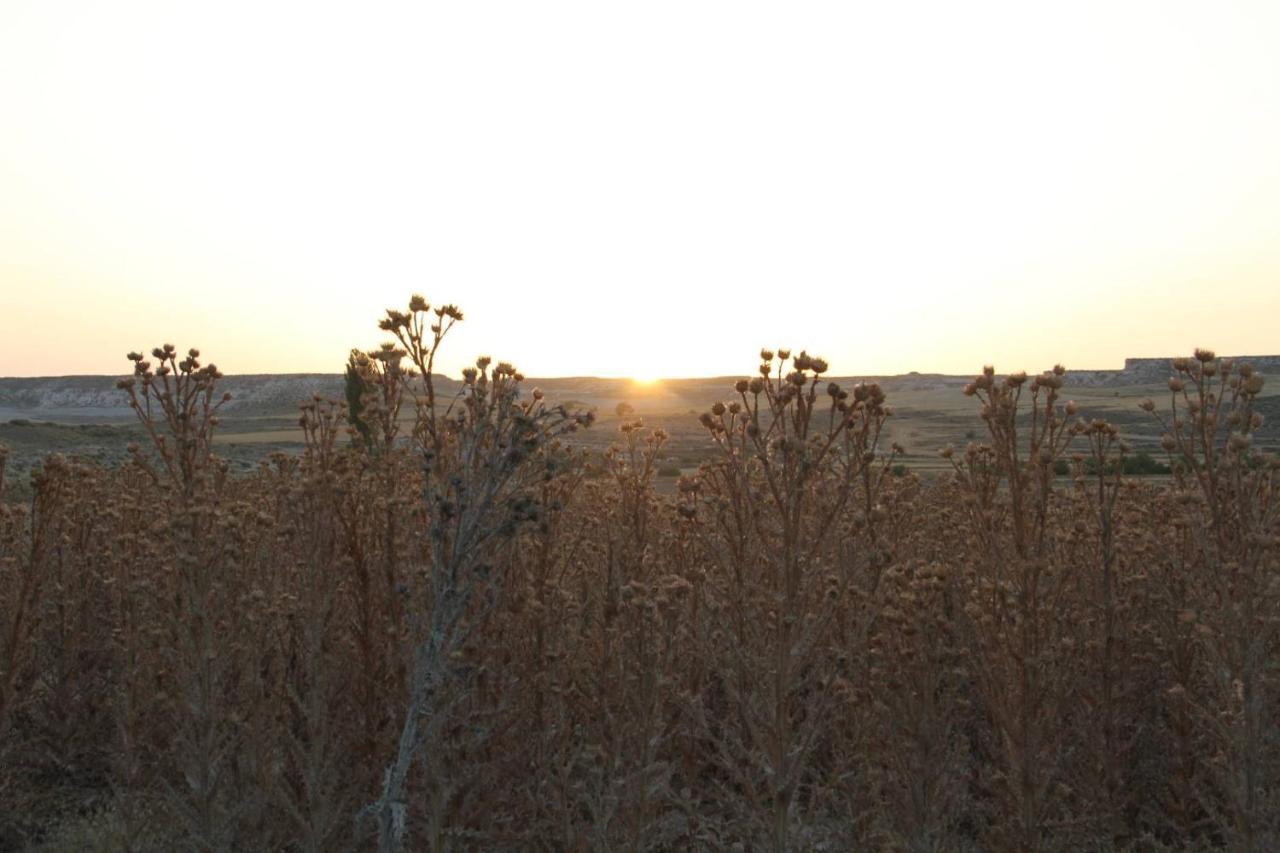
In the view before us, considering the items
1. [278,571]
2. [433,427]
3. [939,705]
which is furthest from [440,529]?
[939,705]

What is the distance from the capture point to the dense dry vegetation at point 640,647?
4.26 metres

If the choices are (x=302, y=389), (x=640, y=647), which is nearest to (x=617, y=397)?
(x=302, y=389)

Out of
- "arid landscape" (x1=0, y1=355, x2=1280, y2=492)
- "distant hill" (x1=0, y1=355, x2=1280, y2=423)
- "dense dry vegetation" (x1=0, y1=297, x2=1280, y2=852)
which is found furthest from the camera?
"distant hill" (x1=0, y1=355, x2=1280, y2=423)

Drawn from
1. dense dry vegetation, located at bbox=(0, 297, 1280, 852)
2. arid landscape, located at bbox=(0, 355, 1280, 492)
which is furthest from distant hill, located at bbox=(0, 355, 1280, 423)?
dense dry vegetation, located at bbox=(0, 297, 1280, 852)

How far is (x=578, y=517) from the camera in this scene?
856 cm

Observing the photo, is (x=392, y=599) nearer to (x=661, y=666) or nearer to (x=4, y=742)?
(x=661, y=666)

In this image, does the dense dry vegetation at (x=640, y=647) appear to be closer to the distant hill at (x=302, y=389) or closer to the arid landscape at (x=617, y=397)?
the arid landscape at (x=617, y=397)

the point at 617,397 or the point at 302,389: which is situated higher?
the point at 302,389

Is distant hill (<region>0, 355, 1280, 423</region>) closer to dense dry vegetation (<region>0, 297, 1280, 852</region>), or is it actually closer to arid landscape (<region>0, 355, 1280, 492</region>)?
arid landscape (<region>0, 355, 1280, 492</region>)

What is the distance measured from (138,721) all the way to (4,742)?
82cm

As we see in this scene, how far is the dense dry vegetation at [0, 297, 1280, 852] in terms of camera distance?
426cm

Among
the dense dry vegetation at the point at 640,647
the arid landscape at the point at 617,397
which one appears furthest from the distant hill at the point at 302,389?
the dense dry vegetation at the point at 640,647

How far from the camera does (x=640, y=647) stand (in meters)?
4.73

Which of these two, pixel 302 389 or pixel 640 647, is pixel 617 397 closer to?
pixel 302 389
